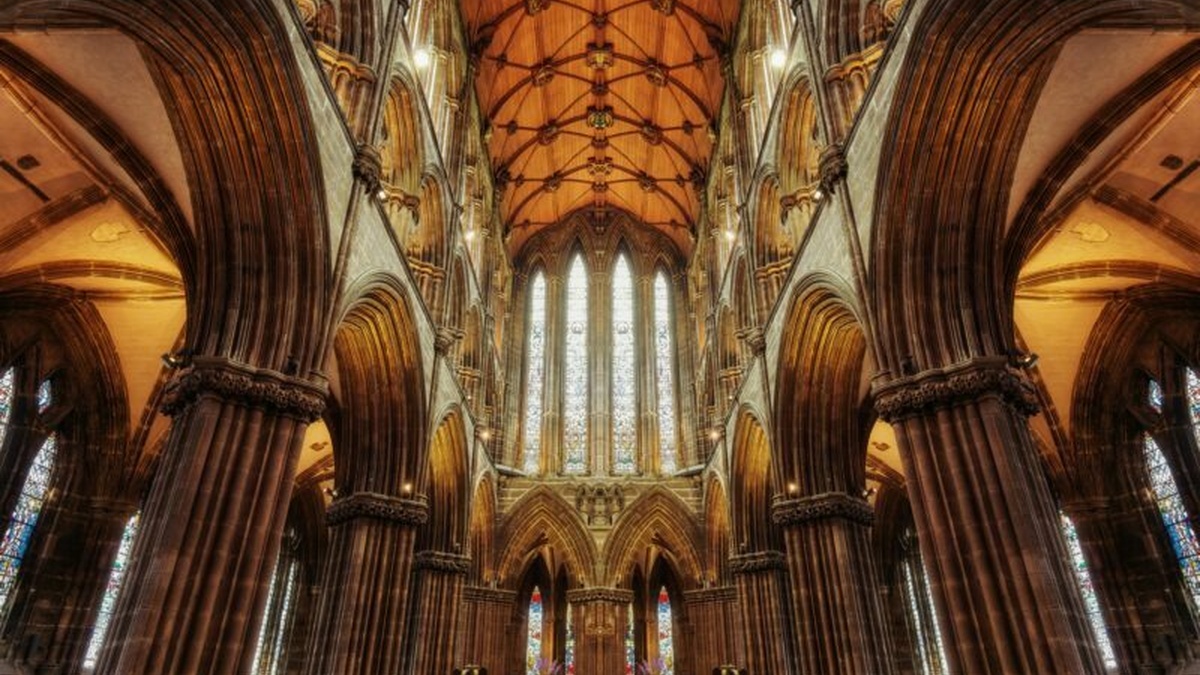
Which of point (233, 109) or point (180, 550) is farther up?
point (233, 109)

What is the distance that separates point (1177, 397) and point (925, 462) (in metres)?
10.4

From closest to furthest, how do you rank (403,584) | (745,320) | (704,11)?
(403,584) → (745,320) → (704,11)

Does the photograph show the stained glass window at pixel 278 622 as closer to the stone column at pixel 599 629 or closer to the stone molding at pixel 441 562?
the stone molding at pixel 441 562

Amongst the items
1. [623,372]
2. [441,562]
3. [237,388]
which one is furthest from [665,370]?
[237,388]

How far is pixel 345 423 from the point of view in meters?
14.8

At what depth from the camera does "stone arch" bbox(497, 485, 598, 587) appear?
2409 cm

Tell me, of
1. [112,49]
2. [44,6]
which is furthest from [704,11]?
[44,6]

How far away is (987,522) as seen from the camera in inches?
335

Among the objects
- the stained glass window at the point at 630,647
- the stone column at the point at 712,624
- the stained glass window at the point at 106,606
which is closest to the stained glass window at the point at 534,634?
the stained glass window at the point at 630,647

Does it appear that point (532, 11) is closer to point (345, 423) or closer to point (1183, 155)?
point (345, 423)

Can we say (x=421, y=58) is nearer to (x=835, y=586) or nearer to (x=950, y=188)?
(x=950, y=188)

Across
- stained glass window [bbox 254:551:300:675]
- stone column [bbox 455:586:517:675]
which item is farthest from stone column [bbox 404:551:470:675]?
stained glass window [bbox 254:551:300:675]

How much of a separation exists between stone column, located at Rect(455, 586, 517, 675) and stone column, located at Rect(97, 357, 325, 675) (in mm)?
13989

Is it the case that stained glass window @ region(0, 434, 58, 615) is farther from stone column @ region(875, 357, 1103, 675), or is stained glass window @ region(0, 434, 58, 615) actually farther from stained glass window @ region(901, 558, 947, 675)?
stained glass window @ region(901, 558, 947, 675)
